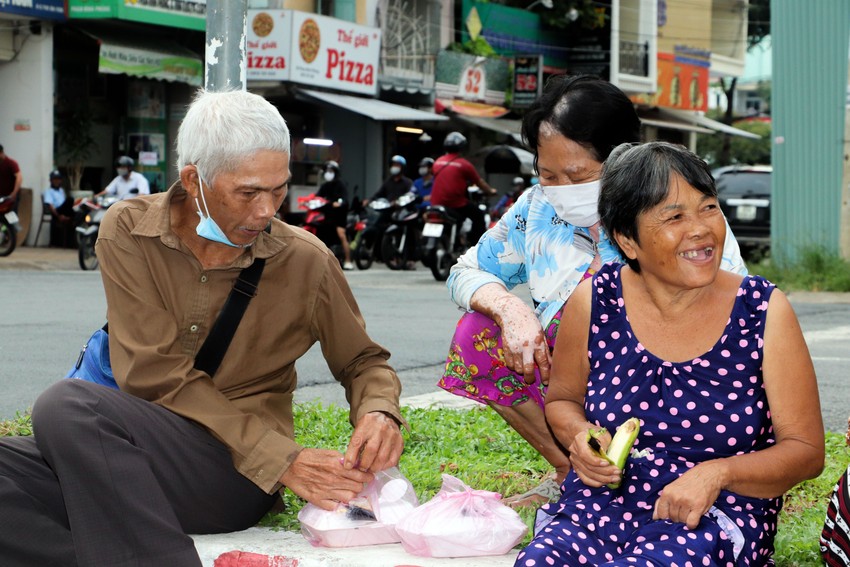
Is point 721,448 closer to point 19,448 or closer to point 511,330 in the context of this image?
point 511,330

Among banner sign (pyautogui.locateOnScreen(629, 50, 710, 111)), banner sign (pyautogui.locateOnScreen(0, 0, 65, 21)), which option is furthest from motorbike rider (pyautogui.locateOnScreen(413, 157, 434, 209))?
banner sign (pyautogui.locateOnScreen(629, 50, 710, 111))

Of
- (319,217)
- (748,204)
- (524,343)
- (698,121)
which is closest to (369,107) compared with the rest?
(319,217)

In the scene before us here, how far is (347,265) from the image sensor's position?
16594 mm

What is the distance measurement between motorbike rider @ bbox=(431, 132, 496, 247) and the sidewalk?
1145cm

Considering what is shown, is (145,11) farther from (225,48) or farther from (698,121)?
(698,121)

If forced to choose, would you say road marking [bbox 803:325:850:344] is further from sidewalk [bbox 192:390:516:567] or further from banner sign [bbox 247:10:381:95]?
banner sign [bbox 247:10:381:95]

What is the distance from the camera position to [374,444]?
3.15 metres

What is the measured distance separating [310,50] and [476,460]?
16852 mm

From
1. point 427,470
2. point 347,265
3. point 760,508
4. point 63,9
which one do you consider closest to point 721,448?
point 760,508

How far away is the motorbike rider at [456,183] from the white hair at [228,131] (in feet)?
37.7

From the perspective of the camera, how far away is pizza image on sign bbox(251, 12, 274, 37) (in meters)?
20.2

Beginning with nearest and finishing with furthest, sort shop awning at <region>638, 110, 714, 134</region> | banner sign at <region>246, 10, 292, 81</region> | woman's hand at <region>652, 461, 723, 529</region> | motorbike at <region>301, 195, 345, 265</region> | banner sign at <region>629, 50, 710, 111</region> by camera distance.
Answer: woman's hand at <region>652, 461, 723, 529</region> → motorbike at <region>301, 195, 345, 265</region> → banner sign at <region>246, 10, 292, 81</region> → shop awning at <region>638, 110, 714, 134</region> → banner sign at <region>629, 50, 710, 111</region>

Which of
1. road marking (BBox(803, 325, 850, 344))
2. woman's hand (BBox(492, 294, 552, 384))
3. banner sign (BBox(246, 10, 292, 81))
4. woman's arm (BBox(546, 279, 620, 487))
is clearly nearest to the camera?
woman's arm (BBox(546, 279, 620, 487))

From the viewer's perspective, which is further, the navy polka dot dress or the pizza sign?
the pizza sign
